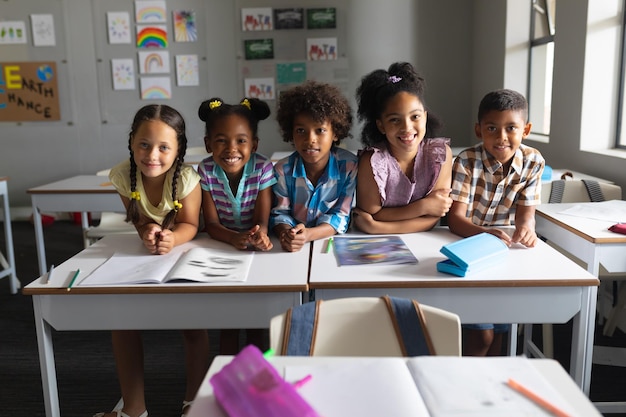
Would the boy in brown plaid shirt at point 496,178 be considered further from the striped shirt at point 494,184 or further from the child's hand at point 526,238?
the child's hand at point 526,238

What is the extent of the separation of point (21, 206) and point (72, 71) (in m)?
1.45

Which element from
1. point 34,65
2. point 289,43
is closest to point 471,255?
point 289,43

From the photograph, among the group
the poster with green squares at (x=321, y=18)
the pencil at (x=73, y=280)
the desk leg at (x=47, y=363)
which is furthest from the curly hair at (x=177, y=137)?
the poster with green squares at (x=321, y=18)

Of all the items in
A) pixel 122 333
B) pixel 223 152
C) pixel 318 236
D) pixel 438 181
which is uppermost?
pixel 223 152

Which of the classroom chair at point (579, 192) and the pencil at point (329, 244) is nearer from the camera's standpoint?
the pencil at point (329, 244)

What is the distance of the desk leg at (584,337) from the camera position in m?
1.30

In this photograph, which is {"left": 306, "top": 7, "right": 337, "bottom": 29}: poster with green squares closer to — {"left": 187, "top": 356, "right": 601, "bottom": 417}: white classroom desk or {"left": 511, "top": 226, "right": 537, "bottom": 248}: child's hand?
{"left": 511, "top": 226, "right": 537, "bottom": 248}: child's hand

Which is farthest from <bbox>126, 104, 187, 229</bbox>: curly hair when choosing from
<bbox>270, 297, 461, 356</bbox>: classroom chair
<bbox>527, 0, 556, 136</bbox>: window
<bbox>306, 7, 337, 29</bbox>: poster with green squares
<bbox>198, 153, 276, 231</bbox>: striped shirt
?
<bbox>306, 7, 337, 29</bbox>: poster with green squares

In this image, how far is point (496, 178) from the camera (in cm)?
185

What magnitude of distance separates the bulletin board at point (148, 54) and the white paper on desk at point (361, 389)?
4.57 m

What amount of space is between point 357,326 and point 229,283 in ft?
1.23

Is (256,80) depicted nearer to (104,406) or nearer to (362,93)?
(362,93)

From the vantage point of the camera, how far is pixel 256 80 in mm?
5000

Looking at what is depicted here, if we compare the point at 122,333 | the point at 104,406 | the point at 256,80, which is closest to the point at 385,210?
the point at 122,333
